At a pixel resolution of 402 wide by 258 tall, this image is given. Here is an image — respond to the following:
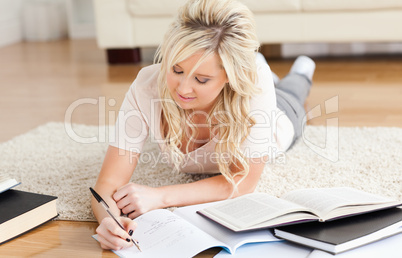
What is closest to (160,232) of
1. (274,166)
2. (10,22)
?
(274,166)

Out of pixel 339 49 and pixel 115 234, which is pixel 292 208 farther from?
pixel 339 49

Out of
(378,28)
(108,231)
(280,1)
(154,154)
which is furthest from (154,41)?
(108,231)

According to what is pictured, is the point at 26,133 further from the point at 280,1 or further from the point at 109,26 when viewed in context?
the point at 280,1

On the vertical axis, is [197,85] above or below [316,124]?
above

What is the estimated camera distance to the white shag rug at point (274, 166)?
1634mm

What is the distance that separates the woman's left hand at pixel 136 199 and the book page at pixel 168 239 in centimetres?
8

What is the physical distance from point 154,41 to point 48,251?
2.39 m

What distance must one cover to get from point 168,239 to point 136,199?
224 mm

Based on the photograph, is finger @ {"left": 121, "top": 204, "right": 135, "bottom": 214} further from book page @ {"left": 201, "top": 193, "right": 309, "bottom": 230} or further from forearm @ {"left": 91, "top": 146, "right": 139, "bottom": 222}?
book page @ {"left": 201, "top": 193, "right": 309, "bottom": 230}

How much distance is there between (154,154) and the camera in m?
2.01

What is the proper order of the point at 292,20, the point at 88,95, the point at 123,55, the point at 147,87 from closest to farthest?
the point at 147,87
the point at 88,95
the point at 292,20
the point at 123,55

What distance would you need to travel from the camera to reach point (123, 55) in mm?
3830

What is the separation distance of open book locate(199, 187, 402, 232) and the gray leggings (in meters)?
0.70

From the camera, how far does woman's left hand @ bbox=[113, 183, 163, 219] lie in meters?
1.38
